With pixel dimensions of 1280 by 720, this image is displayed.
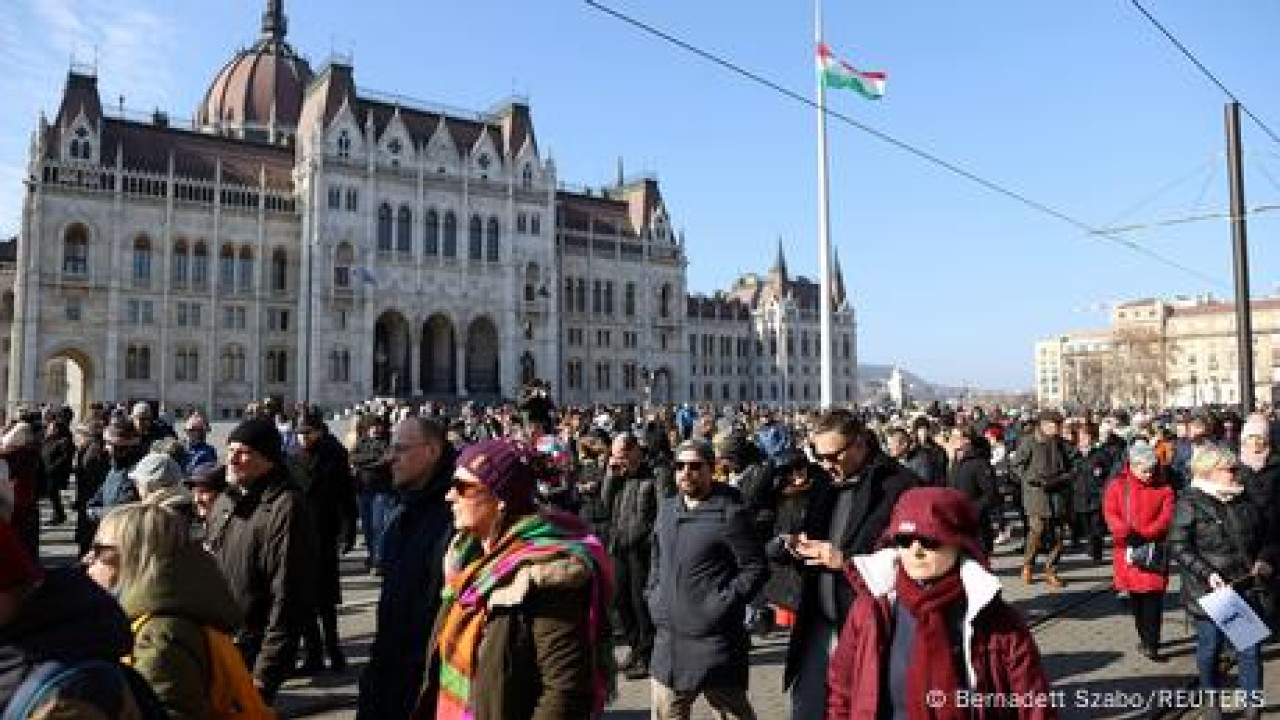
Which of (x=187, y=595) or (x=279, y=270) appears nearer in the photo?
(x=187, y=595)

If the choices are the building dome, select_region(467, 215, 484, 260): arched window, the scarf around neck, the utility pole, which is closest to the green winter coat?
the scarf around neck

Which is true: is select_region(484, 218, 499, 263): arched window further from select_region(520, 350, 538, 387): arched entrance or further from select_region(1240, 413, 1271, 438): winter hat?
select_region(1240, 413, 1271, 438): winter hat

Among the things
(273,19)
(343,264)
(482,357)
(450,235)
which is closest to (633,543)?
(343,264)

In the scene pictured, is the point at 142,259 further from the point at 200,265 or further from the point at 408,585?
the point at 408,585

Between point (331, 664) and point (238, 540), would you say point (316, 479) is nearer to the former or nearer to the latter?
point (331, 664)

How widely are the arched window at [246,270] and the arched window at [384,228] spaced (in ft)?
22.0

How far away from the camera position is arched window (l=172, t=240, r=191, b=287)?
155 ft

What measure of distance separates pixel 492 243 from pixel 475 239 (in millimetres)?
1163

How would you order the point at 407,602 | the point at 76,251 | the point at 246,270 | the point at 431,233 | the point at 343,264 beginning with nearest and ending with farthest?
1. the point at 407,602
2. the point at 76,251
3. the point at 246,270
4. the point at 343,264
5. the point at 431,233

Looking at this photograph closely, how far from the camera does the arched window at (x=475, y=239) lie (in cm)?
5541

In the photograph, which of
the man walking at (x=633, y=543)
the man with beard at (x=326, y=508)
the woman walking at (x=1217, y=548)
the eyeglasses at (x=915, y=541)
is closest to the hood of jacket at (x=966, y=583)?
the eyeglasses at (x=915, y=541)

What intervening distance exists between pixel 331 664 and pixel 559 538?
17.2 ft

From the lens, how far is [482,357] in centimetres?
5716

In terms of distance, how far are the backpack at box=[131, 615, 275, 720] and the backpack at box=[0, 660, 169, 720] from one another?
712 millimetres
